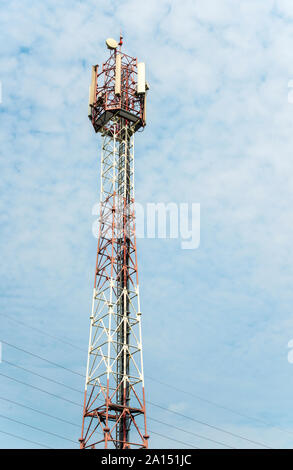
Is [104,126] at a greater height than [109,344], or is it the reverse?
[104,126]

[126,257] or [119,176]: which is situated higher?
[119,176]

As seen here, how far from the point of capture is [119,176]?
6500cm

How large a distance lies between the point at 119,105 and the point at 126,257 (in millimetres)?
20153

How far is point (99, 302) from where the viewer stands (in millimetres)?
56812
